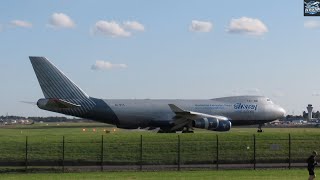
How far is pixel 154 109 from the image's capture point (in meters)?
62.3

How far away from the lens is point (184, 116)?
61531 millimetres

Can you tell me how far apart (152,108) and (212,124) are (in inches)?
263

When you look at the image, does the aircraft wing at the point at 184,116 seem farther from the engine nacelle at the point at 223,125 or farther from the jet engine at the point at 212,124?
the jet engine at the point at 212,124

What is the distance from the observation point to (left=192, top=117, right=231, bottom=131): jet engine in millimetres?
58700

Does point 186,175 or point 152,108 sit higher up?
point 152,108

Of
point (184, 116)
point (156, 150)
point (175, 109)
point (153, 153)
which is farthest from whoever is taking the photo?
point (184, 116)

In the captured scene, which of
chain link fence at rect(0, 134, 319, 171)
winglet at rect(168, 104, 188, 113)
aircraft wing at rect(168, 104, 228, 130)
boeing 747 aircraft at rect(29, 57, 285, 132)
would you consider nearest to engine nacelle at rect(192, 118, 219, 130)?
boeing 747 aircraft at rect(29, 57, 285, 132)

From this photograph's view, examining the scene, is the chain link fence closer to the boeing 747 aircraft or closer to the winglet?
the boeing 747 aircraft

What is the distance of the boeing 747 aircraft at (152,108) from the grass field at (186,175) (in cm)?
2770

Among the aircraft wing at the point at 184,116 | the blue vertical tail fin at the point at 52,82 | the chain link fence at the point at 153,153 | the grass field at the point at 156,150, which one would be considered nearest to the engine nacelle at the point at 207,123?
the aircraft wing at the point at 184,116

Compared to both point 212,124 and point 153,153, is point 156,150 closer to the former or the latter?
point 153,153

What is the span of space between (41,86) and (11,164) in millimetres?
23765

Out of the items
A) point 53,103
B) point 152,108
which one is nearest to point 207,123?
point 152,108

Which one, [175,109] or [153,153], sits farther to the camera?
[175,109]
